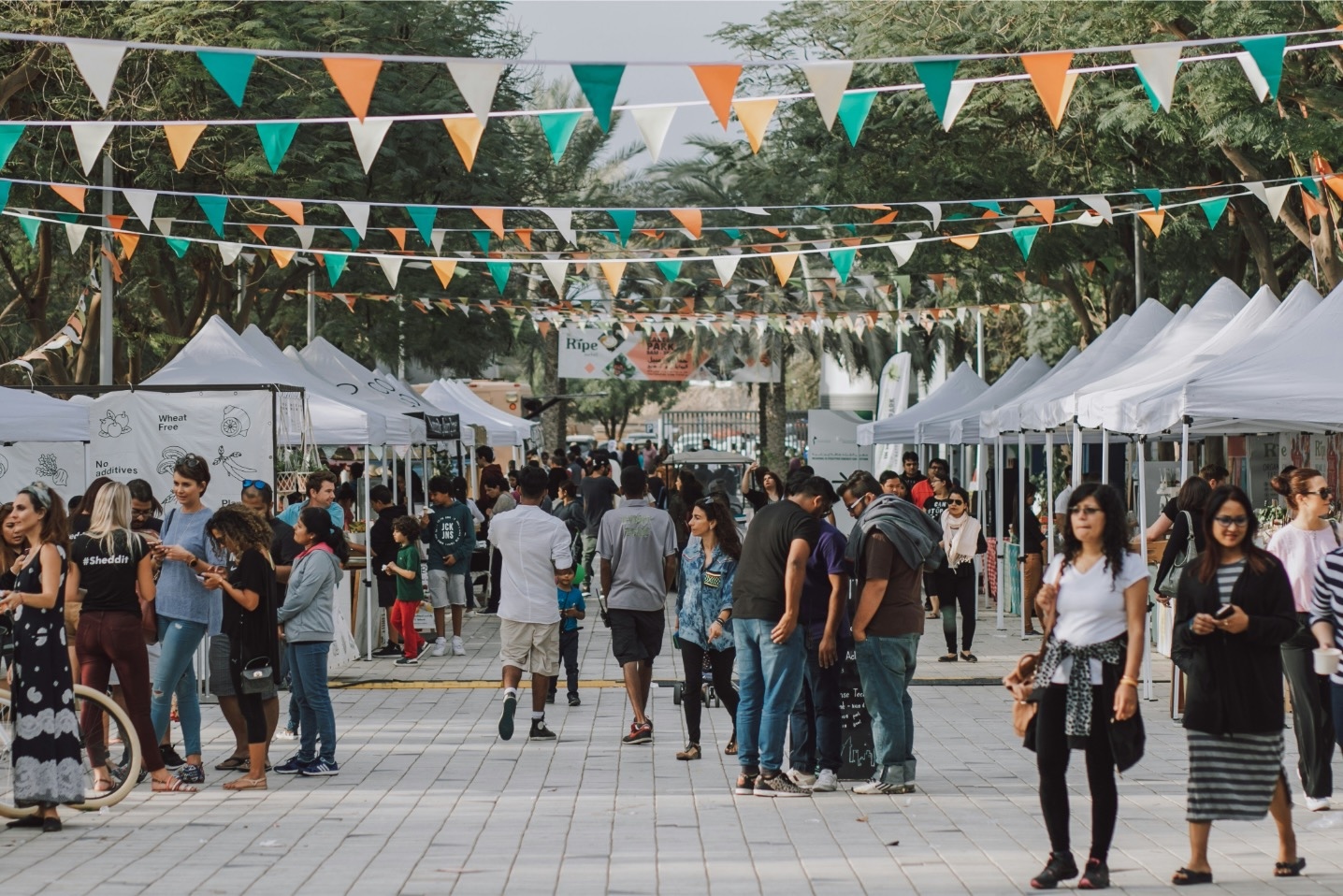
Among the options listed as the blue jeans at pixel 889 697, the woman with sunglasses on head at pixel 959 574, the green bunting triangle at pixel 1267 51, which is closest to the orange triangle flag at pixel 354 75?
the blue jeans at pixel 889 697

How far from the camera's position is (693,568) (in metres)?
10.6

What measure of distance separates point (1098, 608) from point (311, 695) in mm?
4987

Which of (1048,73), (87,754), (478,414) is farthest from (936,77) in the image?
(478,414)

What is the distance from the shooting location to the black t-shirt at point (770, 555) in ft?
30.1

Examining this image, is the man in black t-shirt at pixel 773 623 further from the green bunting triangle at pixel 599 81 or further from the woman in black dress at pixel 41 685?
the woman in black dress at pixel 41 685

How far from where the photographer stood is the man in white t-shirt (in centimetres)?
1122

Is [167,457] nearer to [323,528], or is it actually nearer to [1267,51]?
[323,528]

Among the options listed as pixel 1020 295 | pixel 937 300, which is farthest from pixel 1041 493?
pixel 937 300

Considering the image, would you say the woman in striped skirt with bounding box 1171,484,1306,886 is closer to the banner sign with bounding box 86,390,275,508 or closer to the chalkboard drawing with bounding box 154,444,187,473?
the banner sign with bounding box 86,390,275,508

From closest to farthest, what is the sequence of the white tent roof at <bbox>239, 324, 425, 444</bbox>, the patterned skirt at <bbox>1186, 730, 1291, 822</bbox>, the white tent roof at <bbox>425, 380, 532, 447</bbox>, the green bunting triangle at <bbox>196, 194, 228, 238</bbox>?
the patterned skirt at <bbox>1186, 730, 1291, 822</bbox>
the green bunting triangle at <bbox>196, 194, 228, 238</bbox>
the white tent roof at <bbox>239, 324, 425, 444</bbox>
the white tent roof at <bbox>425, 380, 532, 447</bbox>

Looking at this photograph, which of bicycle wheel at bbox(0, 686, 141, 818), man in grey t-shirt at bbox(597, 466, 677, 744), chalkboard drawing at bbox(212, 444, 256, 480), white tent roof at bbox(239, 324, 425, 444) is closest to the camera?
bicycle wheel at bbox(0, 686, 141, 818)

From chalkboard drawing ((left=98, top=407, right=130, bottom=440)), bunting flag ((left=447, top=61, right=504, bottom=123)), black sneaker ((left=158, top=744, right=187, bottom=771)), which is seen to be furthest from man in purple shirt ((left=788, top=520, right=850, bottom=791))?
chalkboard drawing ((left=98, top=407, right=130, bottom=440))

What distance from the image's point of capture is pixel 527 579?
1130cm

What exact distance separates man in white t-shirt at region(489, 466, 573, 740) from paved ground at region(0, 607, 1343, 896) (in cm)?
55
